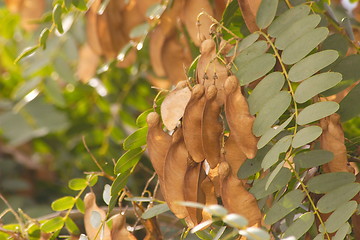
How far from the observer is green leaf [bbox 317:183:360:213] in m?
0.80

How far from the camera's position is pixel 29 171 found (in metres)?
2.14

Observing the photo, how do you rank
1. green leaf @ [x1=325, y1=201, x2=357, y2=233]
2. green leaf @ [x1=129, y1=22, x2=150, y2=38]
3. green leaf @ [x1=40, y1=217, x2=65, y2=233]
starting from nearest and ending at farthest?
green leaf @ [x1=325, y1=201, x2=357, y2=233] < green leaf @ [x1=40, y1=217, x2=65, y2=233] < green leaf @ [x1=129, y1=22, x2=150, y2=38]

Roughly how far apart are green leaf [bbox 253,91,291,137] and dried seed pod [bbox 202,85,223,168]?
39 millimetres

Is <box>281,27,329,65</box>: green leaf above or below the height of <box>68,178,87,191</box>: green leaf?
above

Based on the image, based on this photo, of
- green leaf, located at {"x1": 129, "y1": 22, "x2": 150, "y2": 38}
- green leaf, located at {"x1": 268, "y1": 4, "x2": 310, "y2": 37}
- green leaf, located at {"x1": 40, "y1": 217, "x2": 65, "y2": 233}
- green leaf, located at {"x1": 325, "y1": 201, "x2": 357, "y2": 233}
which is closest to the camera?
green leaf, located at {"x1": 325, "y1": 201, "x2": 357, "y2": 233}

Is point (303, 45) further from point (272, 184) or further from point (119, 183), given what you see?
point (119, 183)

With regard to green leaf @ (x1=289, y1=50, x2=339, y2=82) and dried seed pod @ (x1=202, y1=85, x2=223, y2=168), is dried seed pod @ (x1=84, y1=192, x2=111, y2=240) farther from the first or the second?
green leaf @ (x1=289, y1=50, x2=339, y2=82)

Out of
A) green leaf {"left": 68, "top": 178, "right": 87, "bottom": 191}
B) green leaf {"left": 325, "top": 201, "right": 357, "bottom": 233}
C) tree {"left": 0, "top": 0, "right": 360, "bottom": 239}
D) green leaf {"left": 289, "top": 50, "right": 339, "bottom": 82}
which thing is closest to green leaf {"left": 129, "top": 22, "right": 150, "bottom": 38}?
tree {"left": 0, "top": 0, "right": 360, "bottom": 239}

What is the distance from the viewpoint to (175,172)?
2.67ft

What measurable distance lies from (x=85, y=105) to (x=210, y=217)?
117 centimetres

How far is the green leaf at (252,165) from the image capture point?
83cm

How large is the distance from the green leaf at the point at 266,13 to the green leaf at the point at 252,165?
149 millimetres

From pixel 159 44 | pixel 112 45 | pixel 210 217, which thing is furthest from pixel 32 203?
pixel 210 217

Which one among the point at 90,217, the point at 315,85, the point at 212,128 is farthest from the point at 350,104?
the point at 90,217
